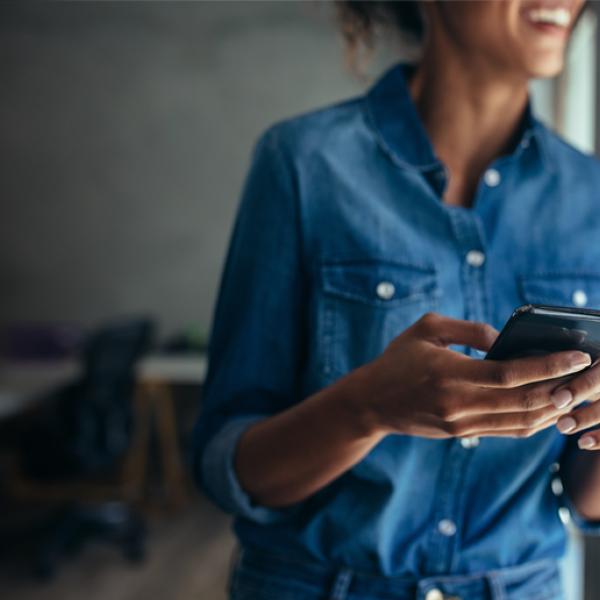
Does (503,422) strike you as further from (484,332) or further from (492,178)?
(492,178)

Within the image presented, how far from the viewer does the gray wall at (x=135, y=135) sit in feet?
12.3

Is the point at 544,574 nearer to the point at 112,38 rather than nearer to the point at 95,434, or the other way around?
the point at 95,434

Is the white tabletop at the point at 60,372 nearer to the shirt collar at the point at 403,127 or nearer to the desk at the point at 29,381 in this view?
the desk at the point at 29,381

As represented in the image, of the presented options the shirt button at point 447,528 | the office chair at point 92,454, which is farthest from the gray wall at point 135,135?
the shirt button at point 447,528

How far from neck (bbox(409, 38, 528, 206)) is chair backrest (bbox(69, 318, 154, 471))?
2.20 m

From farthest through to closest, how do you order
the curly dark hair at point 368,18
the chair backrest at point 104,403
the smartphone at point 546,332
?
the chair backrest at point 104,403 < the curly dark hair at point 368,18 < the smartphone at point 546,332

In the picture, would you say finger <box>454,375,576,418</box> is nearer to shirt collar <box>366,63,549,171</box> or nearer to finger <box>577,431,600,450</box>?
finger <box>577,431,600,450</box>

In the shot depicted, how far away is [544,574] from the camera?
681 mm

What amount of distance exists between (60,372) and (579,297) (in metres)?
2.82

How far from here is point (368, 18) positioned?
0.82 meters

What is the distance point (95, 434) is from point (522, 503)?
230cm

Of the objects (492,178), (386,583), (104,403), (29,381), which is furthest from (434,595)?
(29,381)

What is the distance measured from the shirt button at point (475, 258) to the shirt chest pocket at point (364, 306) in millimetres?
36

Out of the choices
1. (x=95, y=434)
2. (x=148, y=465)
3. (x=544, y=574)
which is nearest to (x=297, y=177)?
(x=544, y=574)
